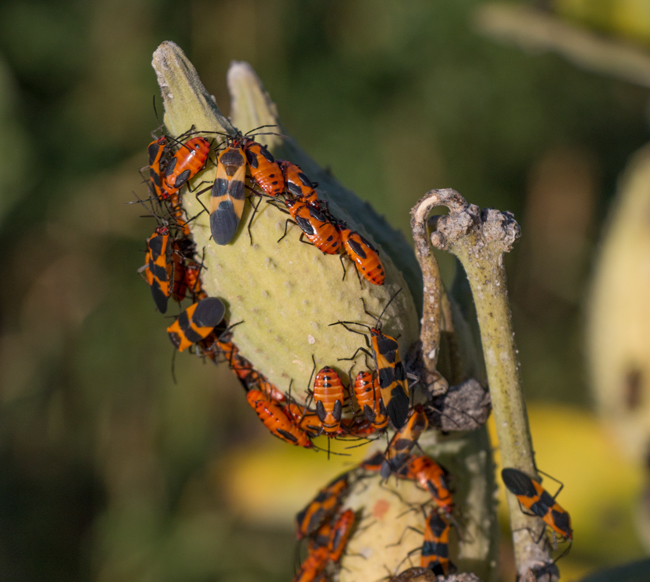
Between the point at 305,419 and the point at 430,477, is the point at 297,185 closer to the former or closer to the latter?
the point at 305,419

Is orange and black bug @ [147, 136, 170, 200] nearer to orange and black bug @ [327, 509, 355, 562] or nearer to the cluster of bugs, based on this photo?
the cluster of bugs

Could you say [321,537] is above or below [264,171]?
below

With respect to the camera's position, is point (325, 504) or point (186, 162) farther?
point (325, 504)

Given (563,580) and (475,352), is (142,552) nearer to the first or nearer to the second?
(563,580)

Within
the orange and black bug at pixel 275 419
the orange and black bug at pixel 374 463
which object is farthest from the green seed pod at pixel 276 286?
the orange and black bug at pixel 374 463

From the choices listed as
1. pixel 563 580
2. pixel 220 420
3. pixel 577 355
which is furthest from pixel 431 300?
pixel 577 355

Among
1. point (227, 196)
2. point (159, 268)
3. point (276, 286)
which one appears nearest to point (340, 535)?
point (276, 286)
